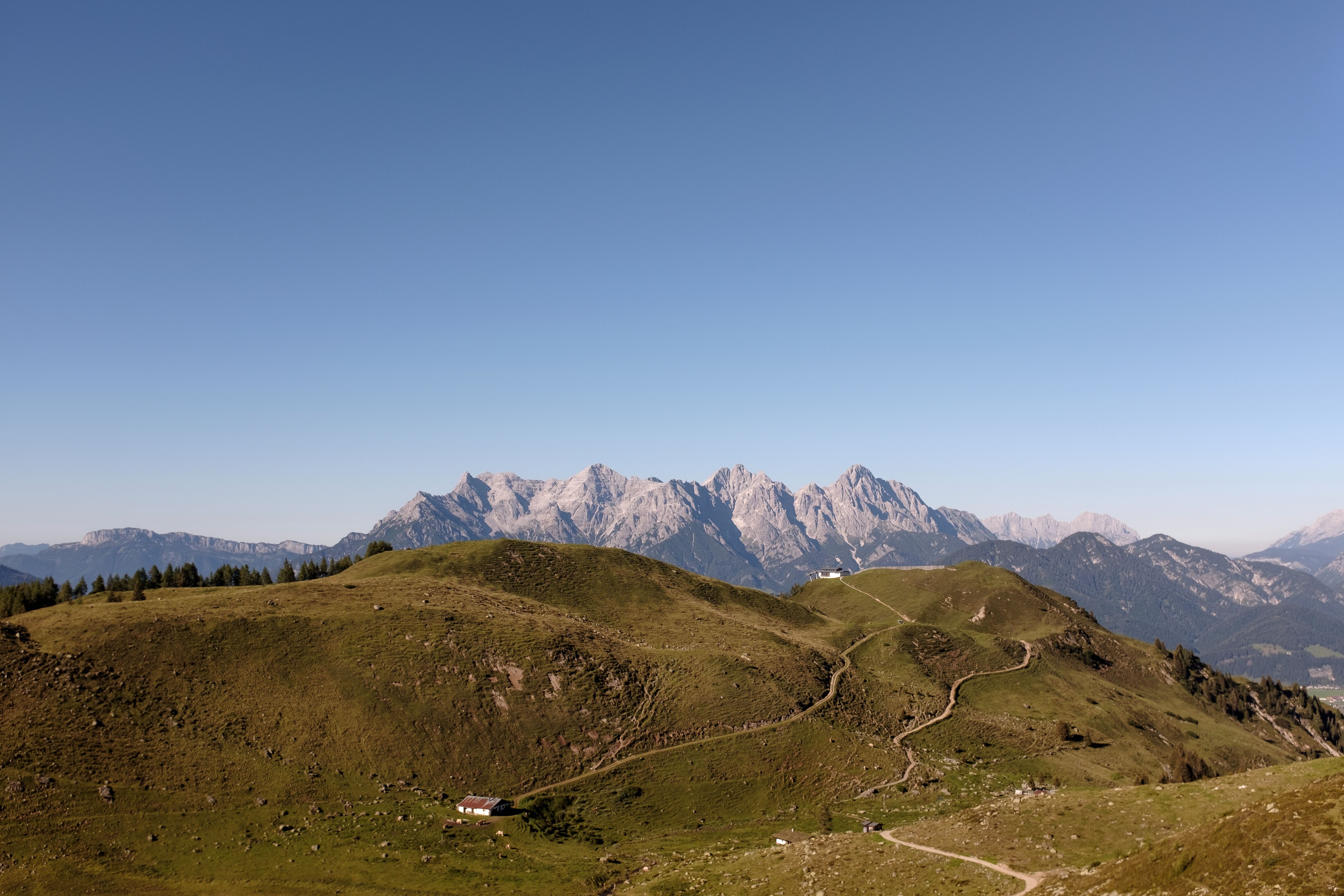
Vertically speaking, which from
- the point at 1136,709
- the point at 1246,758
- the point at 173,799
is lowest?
the point at 1246,758

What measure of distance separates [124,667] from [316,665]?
2233 cm

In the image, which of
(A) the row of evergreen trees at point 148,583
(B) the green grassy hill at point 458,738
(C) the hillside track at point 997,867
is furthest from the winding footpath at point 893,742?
(A) the row of evergreen trees at point 148,583

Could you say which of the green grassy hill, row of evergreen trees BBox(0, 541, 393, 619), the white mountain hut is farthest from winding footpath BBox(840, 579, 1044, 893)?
row of evergreen trees BBox(0, 541, 393, 619)

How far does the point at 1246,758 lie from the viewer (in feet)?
533

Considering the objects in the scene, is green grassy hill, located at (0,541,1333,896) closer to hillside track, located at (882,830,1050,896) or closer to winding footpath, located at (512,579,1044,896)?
winding footpath, located at (512,579,1044,896)

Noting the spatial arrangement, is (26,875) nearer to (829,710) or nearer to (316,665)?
(316,665)

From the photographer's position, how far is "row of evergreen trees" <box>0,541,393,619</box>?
121913mm

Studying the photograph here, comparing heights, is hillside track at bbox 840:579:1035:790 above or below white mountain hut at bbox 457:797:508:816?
below

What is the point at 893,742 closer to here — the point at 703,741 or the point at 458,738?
the point at 703,741

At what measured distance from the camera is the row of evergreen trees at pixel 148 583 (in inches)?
4800

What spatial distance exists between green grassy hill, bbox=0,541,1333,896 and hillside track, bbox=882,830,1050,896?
77.6 inches

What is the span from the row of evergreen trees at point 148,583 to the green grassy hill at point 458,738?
9.72 metres

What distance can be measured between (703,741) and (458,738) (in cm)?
3671

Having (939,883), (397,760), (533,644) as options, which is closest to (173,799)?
(397,760)
